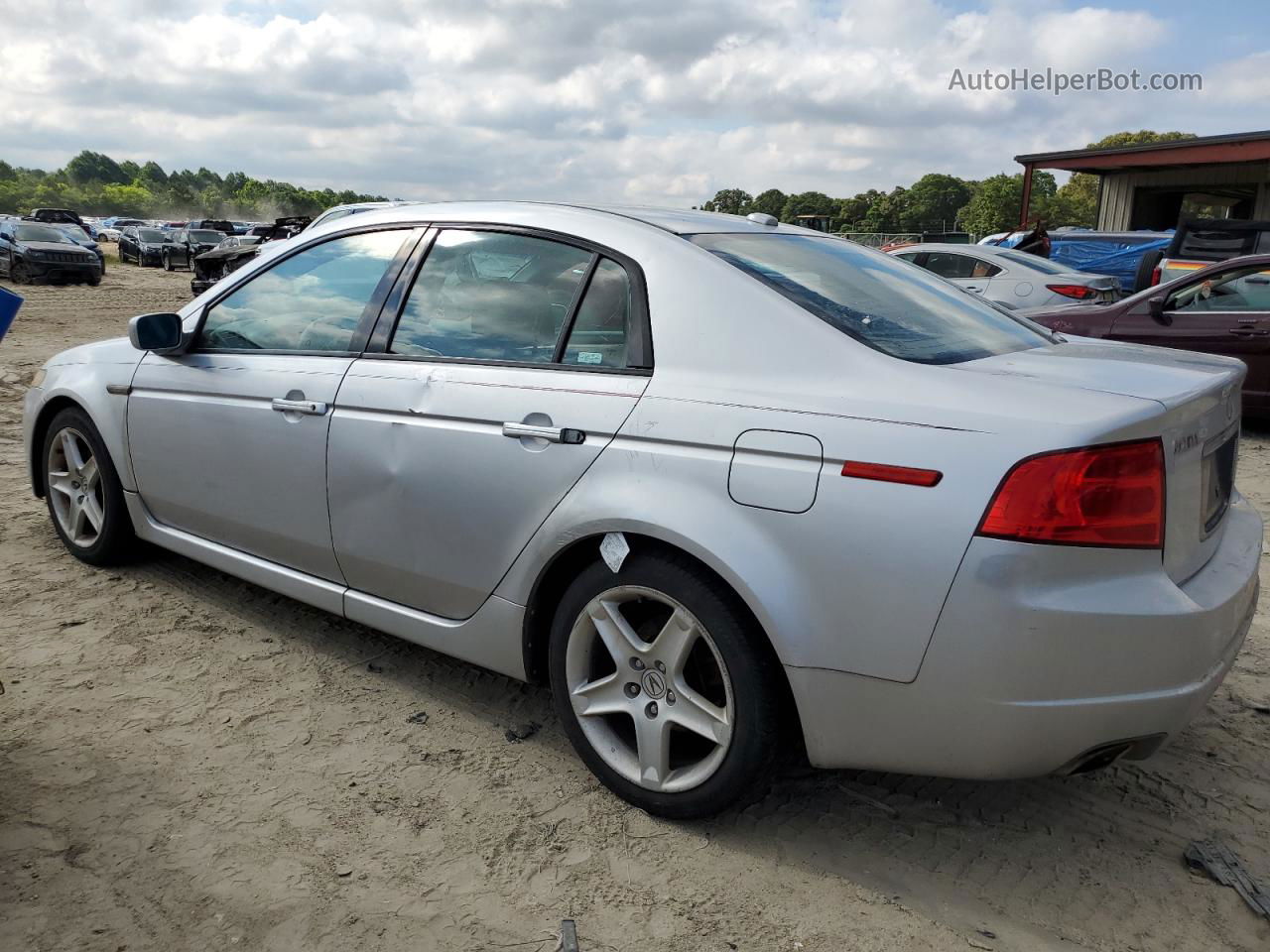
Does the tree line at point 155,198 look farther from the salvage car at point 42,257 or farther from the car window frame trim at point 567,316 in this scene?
the car window frame trim at point 567,316

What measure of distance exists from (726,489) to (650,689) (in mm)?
608

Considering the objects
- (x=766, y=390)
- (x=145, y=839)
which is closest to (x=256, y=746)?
(x=145, y=839)

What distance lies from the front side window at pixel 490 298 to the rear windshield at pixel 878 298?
0.43 m

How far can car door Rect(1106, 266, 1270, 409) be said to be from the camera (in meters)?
7.83

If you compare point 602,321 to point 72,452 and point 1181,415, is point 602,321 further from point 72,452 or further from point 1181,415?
point 72,452

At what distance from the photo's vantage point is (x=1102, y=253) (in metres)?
19.0

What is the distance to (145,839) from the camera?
2.53 m

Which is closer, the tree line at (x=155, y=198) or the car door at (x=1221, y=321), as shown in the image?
the car door at (x=1221, y=321)

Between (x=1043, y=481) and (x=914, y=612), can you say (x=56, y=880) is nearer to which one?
(x=914, y=612)

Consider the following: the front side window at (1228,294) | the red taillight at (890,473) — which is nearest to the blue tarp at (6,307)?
the red taillight at (890,473)

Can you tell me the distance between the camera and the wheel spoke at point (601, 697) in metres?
2.63

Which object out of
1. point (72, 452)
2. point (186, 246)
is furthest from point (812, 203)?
point (72, 452)

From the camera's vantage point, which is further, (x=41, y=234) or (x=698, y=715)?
(x=41, y=234)

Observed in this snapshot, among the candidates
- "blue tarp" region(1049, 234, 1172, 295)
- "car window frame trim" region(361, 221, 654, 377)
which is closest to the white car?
"blue tarp" region(1049, 234, 1172, 295)
